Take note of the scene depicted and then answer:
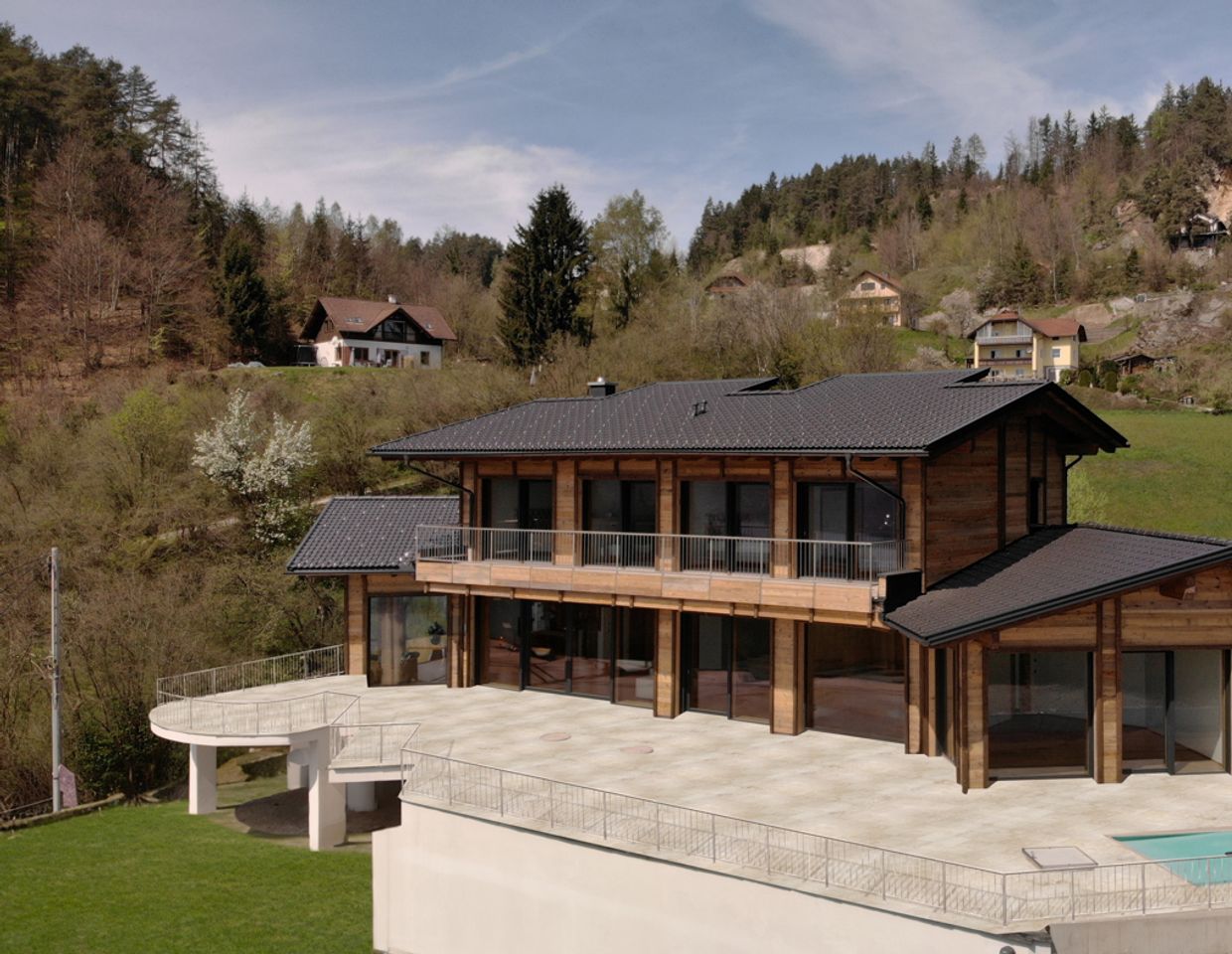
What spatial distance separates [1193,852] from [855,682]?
7170mm

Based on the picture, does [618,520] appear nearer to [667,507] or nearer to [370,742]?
[667,507]

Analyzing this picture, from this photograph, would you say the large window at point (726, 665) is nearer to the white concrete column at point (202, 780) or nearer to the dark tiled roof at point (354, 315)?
the white concrete column at point (202, 780)

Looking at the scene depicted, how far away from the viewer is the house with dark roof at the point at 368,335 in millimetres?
Result: 70250

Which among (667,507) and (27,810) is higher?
(667,507)

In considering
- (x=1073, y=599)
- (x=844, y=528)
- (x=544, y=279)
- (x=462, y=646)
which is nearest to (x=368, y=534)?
(x=462, y=646)

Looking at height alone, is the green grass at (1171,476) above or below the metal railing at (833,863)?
above

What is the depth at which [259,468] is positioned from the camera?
3900 cm

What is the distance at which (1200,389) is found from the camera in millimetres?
57344

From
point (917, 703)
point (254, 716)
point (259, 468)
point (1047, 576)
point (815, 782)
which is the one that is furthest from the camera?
point (259, 468)

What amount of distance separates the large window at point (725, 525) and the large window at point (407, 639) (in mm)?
7177

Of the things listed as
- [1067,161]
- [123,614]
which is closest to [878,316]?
[123,614]

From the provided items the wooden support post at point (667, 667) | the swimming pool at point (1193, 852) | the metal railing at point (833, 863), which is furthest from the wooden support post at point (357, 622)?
the swimming pool at point (1193, 852)

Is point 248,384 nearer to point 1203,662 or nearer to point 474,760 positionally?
point 474,760

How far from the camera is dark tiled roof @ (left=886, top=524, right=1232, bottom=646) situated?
15.6 metres
